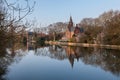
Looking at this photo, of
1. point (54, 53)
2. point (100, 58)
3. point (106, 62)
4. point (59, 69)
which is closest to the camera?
point (59, 69)

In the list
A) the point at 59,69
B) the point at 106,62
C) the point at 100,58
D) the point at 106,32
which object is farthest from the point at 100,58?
the point at 106,32

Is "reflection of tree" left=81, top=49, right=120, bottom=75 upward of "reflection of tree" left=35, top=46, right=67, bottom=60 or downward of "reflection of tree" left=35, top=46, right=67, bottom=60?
upward

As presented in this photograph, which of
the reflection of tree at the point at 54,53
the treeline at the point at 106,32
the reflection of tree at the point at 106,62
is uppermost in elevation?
the treeline at the point at 106,32

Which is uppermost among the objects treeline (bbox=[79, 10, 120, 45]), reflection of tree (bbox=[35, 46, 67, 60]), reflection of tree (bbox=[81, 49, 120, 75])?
treeline (bbox=[79, 10, 120, 45])

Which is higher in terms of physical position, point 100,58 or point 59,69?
point 100,58

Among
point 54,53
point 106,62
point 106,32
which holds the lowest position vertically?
point 54,53

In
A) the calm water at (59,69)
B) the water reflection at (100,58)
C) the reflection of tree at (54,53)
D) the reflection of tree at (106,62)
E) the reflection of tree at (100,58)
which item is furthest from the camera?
the reflection of tree at (54,53)

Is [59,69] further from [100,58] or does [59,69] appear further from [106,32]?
[106,32]

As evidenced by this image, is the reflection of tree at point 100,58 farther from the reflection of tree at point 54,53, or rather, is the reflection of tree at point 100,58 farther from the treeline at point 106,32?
the treeline at point 106,32

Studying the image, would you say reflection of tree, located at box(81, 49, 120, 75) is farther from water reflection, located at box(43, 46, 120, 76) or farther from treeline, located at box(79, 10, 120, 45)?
treeline, located at box(79, 10, 120, 45)

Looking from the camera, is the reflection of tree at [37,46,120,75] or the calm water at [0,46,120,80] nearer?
the calm water at [0,46,120,80]

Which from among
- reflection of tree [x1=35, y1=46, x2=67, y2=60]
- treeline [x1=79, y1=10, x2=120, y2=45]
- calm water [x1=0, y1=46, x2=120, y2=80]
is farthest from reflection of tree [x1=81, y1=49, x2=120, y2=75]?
treeline [x1=79, y1=10, x2=120, y2=45]

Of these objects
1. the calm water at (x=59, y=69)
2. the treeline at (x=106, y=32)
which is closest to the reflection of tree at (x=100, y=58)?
the calm water at (x=59, y=69)

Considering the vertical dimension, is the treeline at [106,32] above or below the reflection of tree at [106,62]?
above
